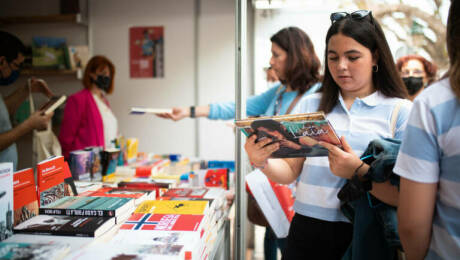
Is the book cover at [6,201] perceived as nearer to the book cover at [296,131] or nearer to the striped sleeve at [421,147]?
the book cover at [296,131]

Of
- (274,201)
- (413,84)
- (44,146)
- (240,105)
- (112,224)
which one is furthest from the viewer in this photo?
(44,146)

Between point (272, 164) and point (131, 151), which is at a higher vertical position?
point (272, 164)

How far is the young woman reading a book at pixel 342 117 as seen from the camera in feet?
3.90

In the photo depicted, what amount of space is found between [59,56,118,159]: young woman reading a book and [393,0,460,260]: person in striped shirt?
2.66 metres

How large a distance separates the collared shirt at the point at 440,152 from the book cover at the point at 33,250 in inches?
35.3

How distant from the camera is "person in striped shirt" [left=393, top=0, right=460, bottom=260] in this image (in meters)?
0.75

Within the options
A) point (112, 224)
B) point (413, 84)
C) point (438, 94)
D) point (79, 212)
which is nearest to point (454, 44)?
point (438, 94)

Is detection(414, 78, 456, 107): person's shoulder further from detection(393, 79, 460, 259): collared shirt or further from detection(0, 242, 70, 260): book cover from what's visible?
detection(0, 242, 70, 260): book cover

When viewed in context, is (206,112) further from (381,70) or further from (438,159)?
(438,159)

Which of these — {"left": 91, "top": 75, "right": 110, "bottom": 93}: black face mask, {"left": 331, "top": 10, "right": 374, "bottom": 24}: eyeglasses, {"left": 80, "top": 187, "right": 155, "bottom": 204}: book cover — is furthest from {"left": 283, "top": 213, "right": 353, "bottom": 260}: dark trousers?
{"left": 91, "top": 75, "right": 110, "bottom": 93}: black face mask

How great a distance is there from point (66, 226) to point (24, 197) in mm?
213

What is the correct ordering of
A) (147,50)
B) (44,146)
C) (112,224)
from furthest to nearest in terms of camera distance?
1. (147,50)
2. (44,146)
3. (112,224)

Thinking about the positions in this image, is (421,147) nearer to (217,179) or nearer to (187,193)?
(187,193)

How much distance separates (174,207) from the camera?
1264mm
